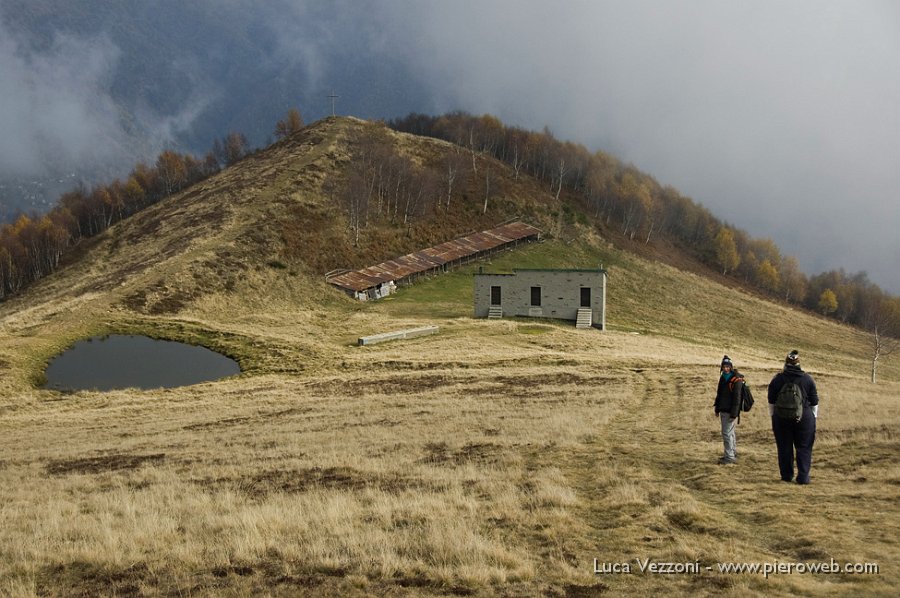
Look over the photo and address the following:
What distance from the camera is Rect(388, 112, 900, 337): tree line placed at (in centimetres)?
13362

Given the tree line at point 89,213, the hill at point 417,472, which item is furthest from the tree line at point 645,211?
the hill at point 417,472

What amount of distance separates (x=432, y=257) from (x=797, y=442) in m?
83.6

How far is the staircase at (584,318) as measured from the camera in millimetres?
63062

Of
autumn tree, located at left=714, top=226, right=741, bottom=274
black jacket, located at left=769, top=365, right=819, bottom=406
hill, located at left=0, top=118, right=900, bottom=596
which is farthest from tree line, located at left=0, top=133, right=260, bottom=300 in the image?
autumn tree, located at left=714, top=226, right=741, bottom=274

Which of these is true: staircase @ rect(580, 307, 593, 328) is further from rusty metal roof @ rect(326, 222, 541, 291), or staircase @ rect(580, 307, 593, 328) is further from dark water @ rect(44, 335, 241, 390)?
dark water @ rect(44, 335, 241, 390)

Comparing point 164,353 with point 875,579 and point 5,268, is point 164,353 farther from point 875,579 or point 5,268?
point 5,268

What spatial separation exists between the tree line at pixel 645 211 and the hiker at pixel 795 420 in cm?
11571

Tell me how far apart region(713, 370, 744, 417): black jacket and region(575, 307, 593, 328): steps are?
4855cm

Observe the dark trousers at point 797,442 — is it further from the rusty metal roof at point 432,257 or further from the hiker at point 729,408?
the rusty metal roof at point 432,257

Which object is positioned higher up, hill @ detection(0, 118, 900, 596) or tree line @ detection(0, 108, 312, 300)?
tree line @ detection(0, 108, 312, 300)

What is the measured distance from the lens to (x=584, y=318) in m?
63.4

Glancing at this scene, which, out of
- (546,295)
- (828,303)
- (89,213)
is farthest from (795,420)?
(828,303)

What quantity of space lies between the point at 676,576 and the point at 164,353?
47497 millimetres

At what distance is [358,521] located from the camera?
11.0 meters
